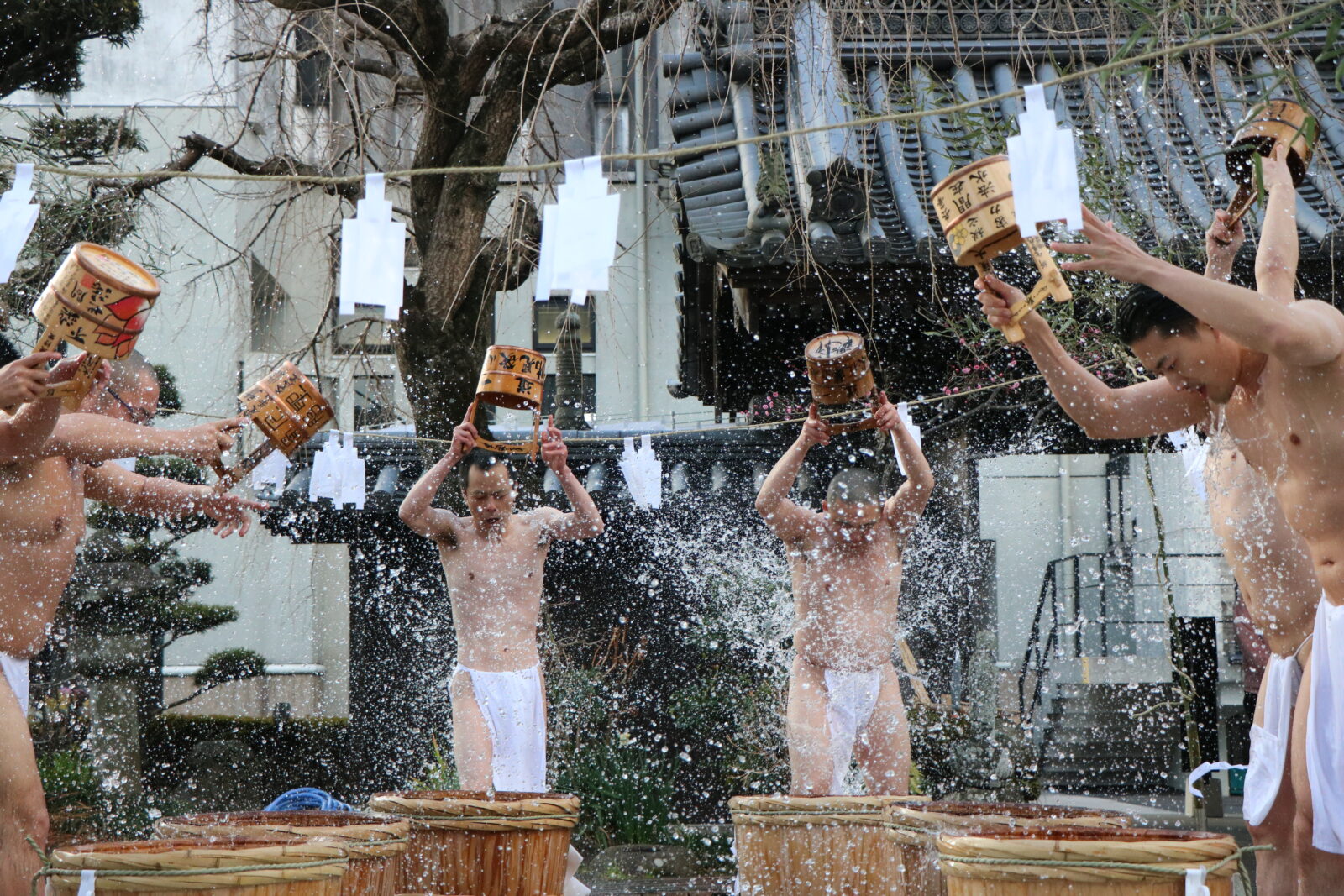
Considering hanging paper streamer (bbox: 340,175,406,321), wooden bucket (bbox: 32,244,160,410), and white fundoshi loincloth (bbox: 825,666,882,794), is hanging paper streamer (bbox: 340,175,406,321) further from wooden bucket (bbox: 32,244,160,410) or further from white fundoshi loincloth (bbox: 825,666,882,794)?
white fundoshi loincloth (bbox: 825,666,882,794)

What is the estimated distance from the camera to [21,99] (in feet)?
55.5

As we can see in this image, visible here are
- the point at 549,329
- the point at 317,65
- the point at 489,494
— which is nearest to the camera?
the point at 489,494

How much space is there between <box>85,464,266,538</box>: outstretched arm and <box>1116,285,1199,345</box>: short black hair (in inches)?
121


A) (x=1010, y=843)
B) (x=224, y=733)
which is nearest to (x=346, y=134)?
(x=1010, y=843)

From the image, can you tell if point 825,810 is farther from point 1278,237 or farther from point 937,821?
point 1278,237

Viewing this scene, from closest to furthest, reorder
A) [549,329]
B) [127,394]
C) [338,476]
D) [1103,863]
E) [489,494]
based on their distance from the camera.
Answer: [1103,863] < [127,394] < [489,494] < [338,476] < [549,329]

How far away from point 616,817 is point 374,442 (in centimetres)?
362

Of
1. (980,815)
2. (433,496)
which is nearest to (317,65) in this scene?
(433,496)

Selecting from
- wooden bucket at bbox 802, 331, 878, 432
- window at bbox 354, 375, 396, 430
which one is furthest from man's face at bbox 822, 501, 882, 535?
window at bbox 354, 375, 396, 430

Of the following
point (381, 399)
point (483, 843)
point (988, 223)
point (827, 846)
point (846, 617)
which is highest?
point (381, 399)

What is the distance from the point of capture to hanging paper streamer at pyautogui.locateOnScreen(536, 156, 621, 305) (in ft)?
11.8

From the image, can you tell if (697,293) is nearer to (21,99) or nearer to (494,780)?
(494,780)

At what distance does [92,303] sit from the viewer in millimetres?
3355

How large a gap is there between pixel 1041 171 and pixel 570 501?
124 inches
